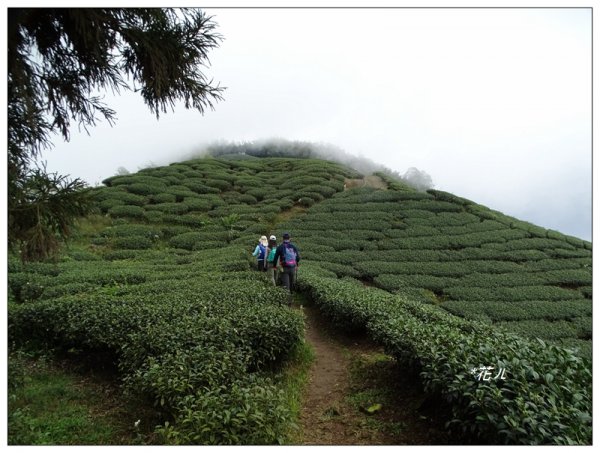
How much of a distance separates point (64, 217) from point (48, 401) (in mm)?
3030

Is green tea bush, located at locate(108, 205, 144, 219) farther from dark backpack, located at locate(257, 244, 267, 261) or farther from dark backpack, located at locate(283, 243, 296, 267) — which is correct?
dark backpack, located at locate(283, 243, 296, 267)

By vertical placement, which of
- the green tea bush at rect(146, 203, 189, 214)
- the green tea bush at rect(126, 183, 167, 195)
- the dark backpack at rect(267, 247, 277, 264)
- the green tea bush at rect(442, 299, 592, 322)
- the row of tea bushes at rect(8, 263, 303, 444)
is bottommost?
the green tea bush at rect(442, 299, 592, 322)

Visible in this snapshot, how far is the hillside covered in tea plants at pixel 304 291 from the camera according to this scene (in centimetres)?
423

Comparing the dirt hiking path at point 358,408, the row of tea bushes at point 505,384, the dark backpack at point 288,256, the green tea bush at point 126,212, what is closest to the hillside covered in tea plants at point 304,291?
the row of tea bushes at point 505,384

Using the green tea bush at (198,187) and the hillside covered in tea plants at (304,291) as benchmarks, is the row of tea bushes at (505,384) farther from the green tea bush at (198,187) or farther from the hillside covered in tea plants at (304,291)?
the green tea bush at (198,187)

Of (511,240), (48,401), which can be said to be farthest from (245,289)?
(511,240)

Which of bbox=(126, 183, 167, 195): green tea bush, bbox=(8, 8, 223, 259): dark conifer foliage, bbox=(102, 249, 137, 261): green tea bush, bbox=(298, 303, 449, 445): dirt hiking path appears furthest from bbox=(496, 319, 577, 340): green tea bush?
bbox=(126, 183, 167, 195): green tea bush

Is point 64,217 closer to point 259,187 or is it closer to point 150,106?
point 150,106

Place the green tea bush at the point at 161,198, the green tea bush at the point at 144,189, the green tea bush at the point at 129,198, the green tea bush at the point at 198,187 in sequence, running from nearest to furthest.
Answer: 1. the green tea bush at the point at 129,198
2. the green tea bush at the point at 161,198
3. the green tea bush at the point at 144,189
4. the green tea bush at the point at 198,187

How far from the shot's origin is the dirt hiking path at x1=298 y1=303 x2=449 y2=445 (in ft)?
16.0

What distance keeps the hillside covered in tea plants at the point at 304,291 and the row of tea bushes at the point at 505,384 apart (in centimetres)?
2

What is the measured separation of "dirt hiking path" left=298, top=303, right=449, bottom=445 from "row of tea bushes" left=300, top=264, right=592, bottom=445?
1.25 ft

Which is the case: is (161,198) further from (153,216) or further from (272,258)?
(272,258)

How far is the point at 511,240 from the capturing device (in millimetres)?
20922
